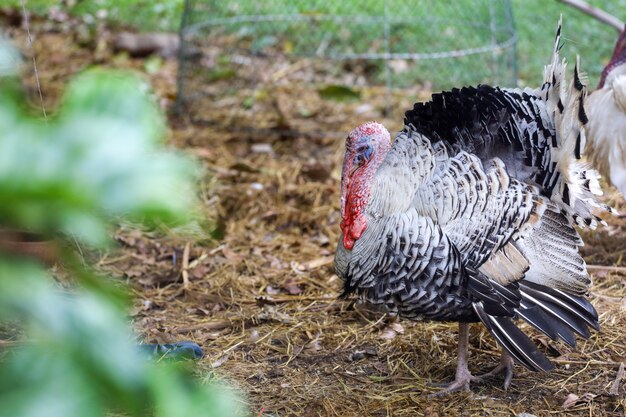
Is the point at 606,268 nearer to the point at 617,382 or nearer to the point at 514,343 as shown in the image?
the point at 617,382

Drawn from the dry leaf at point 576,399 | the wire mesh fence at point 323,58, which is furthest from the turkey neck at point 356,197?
the wire mesh fence at point 323,58

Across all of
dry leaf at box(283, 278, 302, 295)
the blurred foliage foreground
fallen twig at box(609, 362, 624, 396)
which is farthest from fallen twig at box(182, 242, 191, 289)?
the blurred foliage foreground

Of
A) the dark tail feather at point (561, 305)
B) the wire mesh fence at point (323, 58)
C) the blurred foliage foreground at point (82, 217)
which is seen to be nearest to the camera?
the blurred foliage foreground at point (82, 217)

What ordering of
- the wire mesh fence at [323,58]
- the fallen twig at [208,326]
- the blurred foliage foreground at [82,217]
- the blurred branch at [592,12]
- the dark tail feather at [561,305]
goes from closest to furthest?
the blurred foliage foreground at [82,217] → the dark tail feather at [561,305] → the fallen twig at [208,326] → the blurred branch at [592,12] → the wire mesh fence at [323,58]

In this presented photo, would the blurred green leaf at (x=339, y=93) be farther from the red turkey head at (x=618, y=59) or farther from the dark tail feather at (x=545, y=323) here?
the dark tail feather at (x=545, y=323)

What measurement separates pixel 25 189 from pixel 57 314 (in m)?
0.12

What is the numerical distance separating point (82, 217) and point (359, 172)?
267cm

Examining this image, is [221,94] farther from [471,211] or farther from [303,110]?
[471,211]

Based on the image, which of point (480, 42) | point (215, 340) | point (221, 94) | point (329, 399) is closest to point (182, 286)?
point (215, 340)

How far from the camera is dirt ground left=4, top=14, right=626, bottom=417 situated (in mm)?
3375

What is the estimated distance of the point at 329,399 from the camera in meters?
3.34

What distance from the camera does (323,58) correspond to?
7.59 metres

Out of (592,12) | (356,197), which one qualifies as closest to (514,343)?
(356,197)

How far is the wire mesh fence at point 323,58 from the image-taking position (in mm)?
6867
